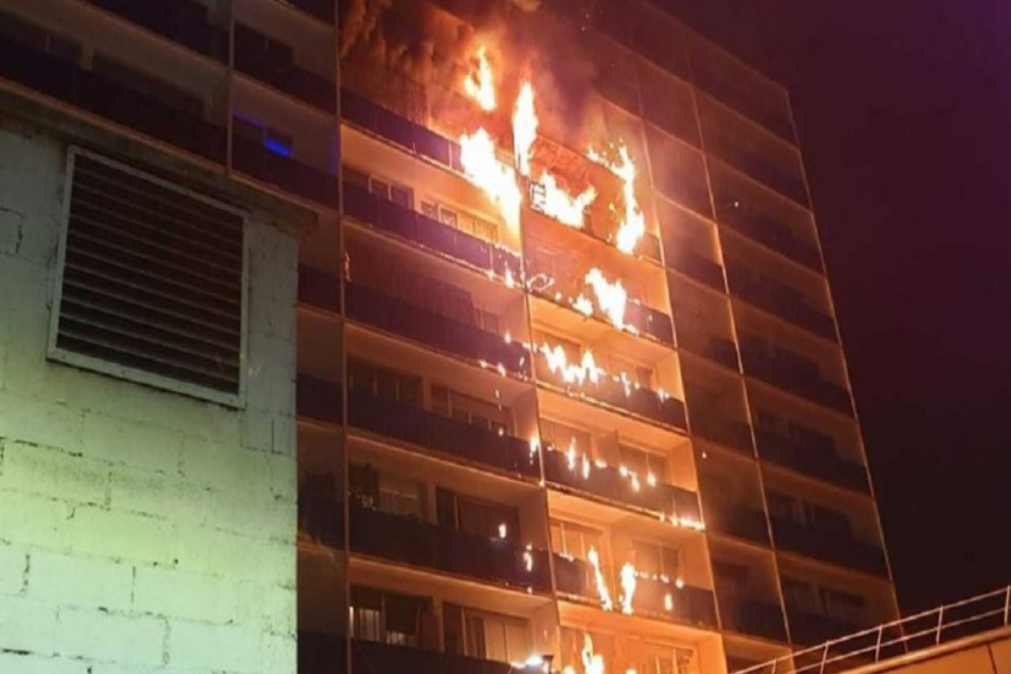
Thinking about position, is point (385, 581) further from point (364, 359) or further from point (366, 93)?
point (366, 93)

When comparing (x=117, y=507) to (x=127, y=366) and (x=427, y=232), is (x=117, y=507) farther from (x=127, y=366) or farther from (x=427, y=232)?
(x=427, y=232)

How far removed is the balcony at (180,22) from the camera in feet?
69.6

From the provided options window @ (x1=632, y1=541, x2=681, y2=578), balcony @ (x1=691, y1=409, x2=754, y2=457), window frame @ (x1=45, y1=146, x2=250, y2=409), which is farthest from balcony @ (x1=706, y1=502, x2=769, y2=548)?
window frame @ (x1=45, y1=146, x2=250, y2=409)

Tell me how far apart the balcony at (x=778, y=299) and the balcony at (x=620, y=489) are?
764 centimetres

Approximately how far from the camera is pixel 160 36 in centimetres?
2147

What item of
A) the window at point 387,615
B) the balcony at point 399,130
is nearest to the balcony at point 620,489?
the window at point 387,615

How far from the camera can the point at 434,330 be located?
22891 mm

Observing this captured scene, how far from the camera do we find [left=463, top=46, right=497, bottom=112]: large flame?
2739 centimetres

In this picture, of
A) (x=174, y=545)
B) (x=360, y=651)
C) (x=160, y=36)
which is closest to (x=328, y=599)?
(x=360, y=651)

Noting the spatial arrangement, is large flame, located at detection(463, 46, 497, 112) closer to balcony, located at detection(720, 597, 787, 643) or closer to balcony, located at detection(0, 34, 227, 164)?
balcony, located at detection(0, 34, 227, 164)

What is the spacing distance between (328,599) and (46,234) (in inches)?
524

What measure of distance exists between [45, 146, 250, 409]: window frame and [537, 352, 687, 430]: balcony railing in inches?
662

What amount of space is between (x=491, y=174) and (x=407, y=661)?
464 inches

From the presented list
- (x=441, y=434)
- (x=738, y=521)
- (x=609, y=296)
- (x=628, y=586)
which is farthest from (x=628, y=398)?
(x=441, y=434)
